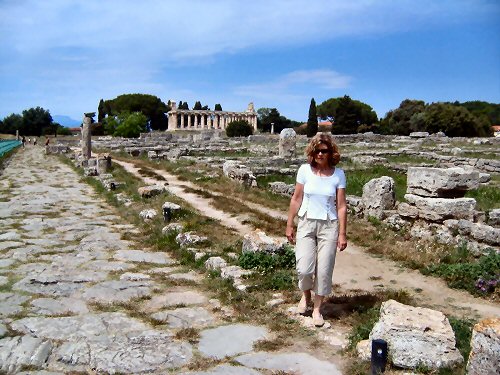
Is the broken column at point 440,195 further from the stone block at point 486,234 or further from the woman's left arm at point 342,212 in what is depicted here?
the woman's left arm at point 342,212

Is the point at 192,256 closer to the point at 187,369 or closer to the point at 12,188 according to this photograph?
the point at 187,369

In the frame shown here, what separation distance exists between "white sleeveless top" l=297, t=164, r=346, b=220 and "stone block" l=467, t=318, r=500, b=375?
177 cm

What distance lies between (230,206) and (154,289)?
561 centimetres

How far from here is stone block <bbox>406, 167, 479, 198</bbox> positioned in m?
9.15

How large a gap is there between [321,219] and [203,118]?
296 feet

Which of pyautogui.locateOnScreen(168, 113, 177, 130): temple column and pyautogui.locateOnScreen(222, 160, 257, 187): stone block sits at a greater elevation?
pyautogui.locateOnScreen(168, 113, 177, 130): temple column

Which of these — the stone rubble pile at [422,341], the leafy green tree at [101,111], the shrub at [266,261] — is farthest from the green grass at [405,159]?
the leafy green tree at [101,111]

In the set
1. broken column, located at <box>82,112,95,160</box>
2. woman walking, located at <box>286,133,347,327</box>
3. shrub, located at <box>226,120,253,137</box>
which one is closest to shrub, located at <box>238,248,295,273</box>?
woman walking, located at <box>286,133,347,327</box>

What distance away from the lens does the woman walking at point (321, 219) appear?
16.2 ft

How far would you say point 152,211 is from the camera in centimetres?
1051

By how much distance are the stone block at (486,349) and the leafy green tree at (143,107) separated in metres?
89.3

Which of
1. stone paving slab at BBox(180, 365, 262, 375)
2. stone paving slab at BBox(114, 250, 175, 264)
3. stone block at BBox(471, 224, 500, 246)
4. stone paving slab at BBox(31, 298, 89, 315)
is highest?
stone block at BBox(471, 224, 500, 246)

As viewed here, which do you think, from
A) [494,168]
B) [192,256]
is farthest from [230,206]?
[494,168]

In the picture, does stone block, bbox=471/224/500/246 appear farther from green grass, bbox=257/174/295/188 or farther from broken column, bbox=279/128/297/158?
broken column, bbox=279/128/297/158
